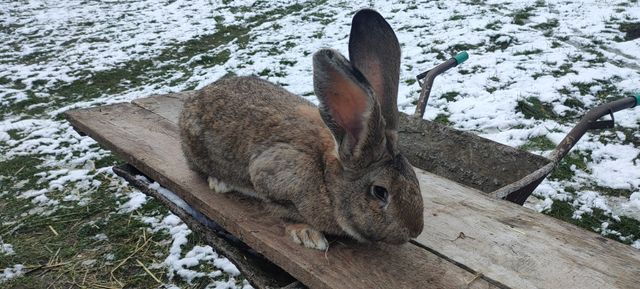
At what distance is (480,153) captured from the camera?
11.6ft

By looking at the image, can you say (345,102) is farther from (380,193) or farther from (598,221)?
(598,221)

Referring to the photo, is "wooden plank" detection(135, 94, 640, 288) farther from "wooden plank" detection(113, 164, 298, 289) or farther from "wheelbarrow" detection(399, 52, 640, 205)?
"wooden plank" detection(113, 164, 298, 289)

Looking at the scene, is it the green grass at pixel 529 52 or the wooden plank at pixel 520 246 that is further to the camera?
the green grass at pixel 529 52

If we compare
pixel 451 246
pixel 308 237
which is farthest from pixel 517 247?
pixel 308 237

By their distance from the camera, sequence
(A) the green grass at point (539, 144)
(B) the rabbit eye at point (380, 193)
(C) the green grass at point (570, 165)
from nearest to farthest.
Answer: (B) the rabbit eye at point (380, 193) → (C) the green grass at point (570, 165) → (A) the green grass at point (539, 144)

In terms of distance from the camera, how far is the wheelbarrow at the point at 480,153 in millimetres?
3196

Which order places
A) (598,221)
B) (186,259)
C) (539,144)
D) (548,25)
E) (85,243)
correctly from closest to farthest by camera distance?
(598,221) < (186,259) < (85,243) < (539,144) < (548,25)

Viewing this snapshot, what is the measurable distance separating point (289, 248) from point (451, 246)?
682 mm

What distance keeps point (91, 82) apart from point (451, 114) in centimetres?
580

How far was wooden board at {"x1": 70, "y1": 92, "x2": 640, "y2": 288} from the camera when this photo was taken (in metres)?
1.94

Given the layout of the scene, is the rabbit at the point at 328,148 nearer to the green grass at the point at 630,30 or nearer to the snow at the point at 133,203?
the snow at the point at 133,203

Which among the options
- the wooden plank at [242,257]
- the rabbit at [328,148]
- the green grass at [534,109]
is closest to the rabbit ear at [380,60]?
the rabbit at [328,148]

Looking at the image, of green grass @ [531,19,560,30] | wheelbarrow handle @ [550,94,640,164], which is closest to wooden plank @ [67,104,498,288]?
wheelbarrow handle @ [550,94,640,164]

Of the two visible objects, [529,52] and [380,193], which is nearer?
[380,193]
